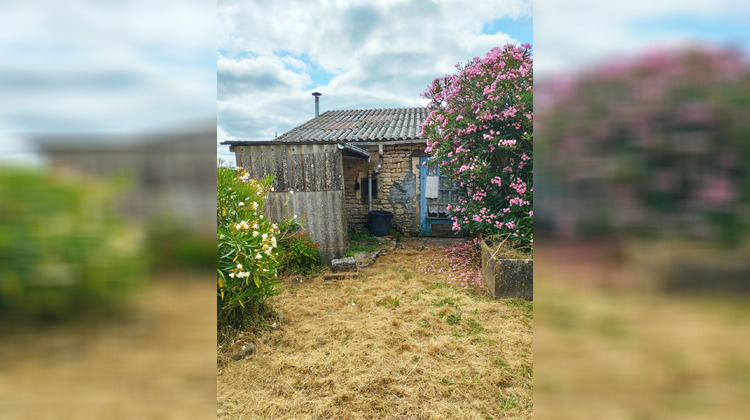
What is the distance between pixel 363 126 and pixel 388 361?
7.90 meters

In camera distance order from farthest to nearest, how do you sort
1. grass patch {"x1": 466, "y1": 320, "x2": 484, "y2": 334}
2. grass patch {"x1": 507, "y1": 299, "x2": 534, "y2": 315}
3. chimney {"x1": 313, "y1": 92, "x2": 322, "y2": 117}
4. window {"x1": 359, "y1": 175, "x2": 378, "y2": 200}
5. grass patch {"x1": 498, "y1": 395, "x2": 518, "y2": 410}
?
1. chimney {"x1": 313, "y1": 92, "x2": 322, "y2": 117}
2. window {"x1": 359, "y1": 175, "x2": 378, "y2": 200}
3. grass patch {"x1": 507, "y1": 299, "x2": 534, "y2": 315}
4. grass patch {"x1": 466, "y1": 320, "x2": 484, "y2": 334}
5. grass patch {"x1": 498, "y1": 395, "x2": 518, "y2": 410}

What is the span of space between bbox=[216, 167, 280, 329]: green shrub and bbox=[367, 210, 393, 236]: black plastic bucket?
15.3ft

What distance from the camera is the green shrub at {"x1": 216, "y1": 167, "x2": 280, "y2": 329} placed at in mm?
2670

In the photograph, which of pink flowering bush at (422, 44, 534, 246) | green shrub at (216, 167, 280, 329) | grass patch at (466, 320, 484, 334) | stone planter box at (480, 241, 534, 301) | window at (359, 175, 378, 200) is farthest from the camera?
window at (359, 175, 378, 200)

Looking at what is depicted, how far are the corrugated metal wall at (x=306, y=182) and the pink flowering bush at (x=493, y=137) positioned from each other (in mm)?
1823

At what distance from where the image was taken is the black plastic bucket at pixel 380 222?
26.0 ft
